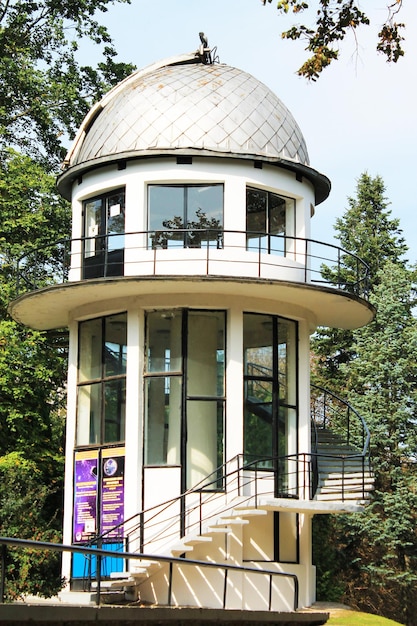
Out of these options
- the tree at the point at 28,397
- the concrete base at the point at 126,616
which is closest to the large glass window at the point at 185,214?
the tree at the point at 28,397

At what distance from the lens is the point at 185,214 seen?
25.3m

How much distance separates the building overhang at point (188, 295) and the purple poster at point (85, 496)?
11.2 ft

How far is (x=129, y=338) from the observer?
81.5ft

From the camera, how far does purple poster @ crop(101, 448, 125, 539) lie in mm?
24375

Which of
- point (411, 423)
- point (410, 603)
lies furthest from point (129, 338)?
point (410, 603)

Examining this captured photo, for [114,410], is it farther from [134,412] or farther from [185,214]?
[185,214]

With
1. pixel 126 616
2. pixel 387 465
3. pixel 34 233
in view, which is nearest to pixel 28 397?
pixel 34 233

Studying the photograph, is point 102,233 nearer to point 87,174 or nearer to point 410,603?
point 87,174

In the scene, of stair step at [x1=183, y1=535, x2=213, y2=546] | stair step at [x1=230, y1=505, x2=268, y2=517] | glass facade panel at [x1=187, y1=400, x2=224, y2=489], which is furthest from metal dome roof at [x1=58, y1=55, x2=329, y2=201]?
stair step at [x1=183, y1=535, x2=213, y2=546]

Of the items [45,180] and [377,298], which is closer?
[45,180]

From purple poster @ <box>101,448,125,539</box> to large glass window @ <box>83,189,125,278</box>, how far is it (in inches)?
160

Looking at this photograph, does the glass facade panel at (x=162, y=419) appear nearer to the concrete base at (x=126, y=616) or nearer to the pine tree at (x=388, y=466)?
Result: the concrete base at (x=126, y=616)

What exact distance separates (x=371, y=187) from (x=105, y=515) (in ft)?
77.8

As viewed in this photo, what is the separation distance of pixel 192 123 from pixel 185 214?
6.77 feet
